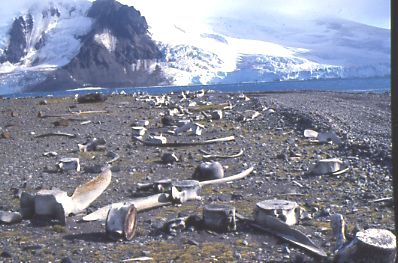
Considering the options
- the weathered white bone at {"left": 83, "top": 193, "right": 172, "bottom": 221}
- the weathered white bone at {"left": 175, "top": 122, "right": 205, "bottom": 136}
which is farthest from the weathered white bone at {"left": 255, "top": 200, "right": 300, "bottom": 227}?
the weathered white bone at {"left": 175, "top": 122, "right": 205, "bottom": 136}

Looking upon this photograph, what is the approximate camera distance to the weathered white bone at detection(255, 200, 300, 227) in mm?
4473

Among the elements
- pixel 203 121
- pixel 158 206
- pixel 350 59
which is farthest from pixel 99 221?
pixel 350 59

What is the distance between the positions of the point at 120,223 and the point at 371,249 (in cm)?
181

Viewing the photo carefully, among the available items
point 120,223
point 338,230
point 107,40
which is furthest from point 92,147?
point 107,40

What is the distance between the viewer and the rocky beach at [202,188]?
4.07 metres

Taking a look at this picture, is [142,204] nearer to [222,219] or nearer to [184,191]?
[184,191]

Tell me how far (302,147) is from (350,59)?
114 meters

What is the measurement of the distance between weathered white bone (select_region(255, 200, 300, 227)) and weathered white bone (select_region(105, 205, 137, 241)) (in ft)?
3.23

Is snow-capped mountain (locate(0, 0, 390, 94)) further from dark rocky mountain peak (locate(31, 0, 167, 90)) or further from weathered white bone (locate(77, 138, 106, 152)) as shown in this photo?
weathered white bone (locate(77, 138, 106, 152))

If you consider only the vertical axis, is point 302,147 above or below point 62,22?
below

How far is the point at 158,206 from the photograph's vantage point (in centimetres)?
536

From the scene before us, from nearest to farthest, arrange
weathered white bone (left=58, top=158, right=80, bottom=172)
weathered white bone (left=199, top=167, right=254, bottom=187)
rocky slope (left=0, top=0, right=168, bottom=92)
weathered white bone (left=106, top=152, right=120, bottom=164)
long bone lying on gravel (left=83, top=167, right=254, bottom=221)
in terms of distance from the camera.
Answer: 1. long bone lying on gravel (left=83, top=167, right=254, bottom=221)
2. weathered white bone (left=199, top=167, right=254, bottom=187)
3. weathered white bone (left=58, top=158, right=80, bottom=172)
4. weathered white bone (left=106, top=152, right=120, bottom=164)
5. rocky slope (left=0, top=0, right=168, bottom=92)

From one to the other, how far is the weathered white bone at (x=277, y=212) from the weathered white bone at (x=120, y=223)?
3.23 ft

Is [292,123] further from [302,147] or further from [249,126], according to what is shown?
[302,147]
